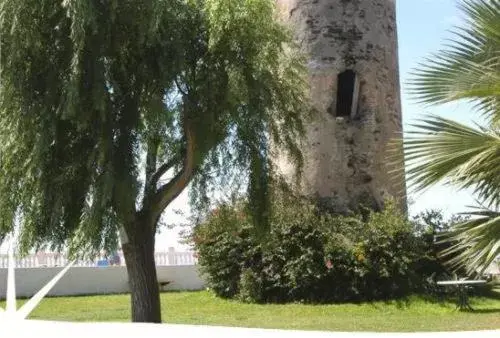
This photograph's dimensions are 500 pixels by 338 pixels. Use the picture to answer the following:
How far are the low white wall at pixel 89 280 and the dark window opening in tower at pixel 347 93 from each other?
22.3ft

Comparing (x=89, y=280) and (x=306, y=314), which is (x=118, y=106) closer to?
(x=306, y=314)

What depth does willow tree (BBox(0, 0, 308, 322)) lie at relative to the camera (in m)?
10.5

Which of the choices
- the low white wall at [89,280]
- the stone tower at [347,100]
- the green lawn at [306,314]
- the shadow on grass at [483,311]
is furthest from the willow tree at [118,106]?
the low white wall at [89,280]

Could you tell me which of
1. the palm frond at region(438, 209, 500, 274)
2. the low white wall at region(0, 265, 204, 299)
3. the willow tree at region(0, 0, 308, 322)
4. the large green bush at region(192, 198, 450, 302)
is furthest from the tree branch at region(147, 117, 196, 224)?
the low white wall at region(0, 265, 204, 299)

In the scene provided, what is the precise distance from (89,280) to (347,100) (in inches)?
343

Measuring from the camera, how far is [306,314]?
1441cm

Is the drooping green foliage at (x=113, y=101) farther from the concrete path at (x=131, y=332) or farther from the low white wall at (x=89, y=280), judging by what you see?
the low white wall at (x=89, y=280)

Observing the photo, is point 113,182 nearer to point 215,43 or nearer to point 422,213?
point 215,43

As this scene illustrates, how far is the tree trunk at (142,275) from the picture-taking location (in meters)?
11.8

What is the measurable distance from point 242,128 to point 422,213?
6926mm

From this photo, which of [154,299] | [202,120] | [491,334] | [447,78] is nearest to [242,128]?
[202,120]

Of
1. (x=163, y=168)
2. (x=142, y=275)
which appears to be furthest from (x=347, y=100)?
(x=142, y=275)

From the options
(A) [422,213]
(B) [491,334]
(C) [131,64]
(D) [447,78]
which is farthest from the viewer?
(A) [422,213]

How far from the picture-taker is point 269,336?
5.46m
